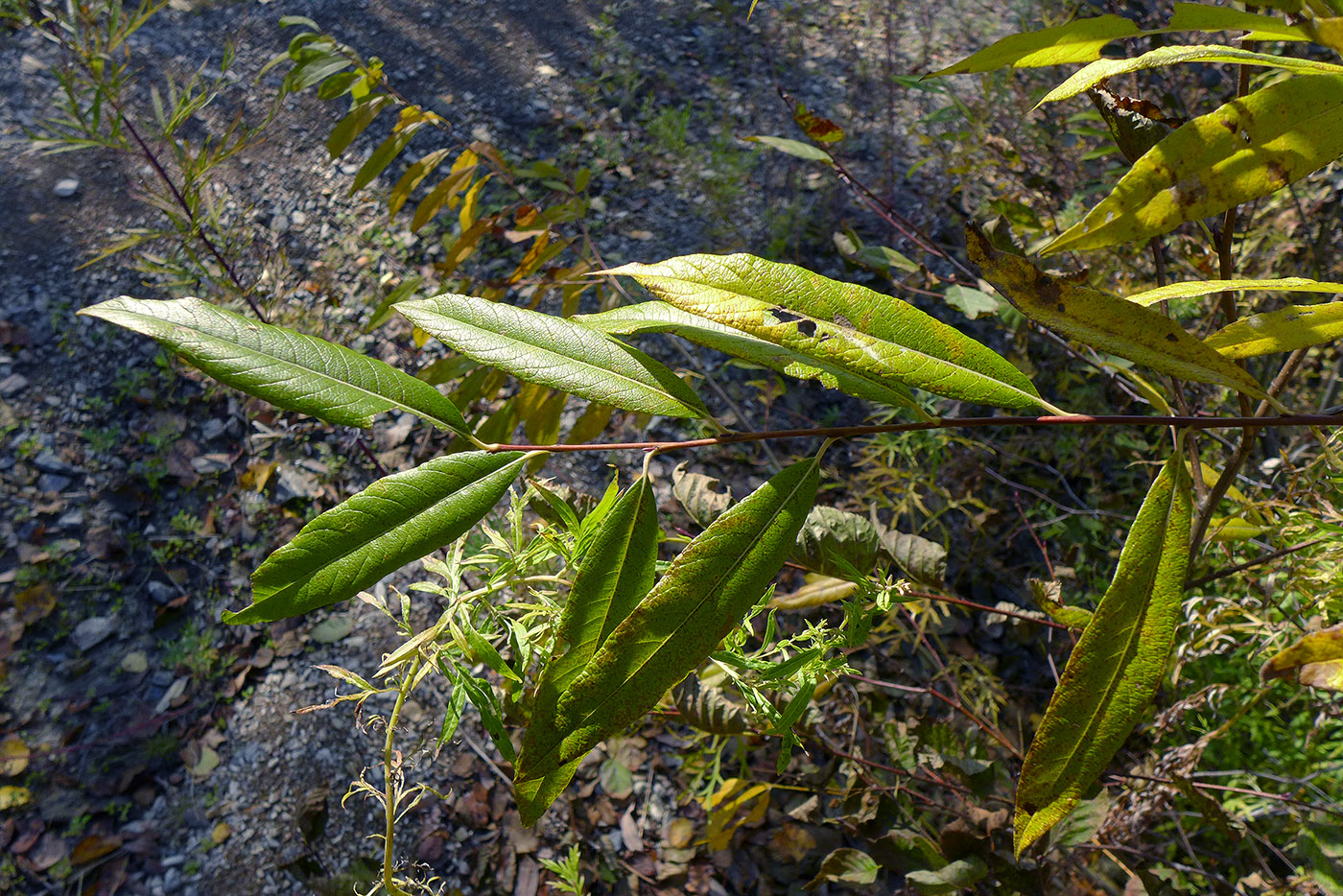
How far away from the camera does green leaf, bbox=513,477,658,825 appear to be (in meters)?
0.61

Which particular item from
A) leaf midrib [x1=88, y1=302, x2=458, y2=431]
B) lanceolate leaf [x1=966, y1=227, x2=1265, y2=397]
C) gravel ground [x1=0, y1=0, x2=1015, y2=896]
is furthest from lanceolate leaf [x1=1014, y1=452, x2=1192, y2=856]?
gravel ground [x1=0, y1=0, x2=1015, y2=896]

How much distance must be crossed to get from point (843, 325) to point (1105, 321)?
0.21 metres

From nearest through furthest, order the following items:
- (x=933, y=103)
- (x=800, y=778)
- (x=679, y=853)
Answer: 1. (x=800, y=778)
2. (x=679, y=853)
3. (x=933, y=103)

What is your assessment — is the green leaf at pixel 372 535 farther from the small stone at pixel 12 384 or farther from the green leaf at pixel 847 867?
the small stone at pixel 12 384

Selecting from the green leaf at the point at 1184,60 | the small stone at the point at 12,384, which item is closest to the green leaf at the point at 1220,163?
the green leaf at the point at 1184,60

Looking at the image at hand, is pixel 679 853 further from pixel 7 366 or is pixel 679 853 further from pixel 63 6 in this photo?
pixel 63 6

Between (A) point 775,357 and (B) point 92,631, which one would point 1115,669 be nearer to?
(A) point 775,357

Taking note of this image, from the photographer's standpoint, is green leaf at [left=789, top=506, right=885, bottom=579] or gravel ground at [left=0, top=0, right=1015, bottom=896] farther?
gravel ground at [left=0, top=0, right=1015, bottom=896]

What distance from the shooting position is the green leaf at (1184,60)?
0.56 m

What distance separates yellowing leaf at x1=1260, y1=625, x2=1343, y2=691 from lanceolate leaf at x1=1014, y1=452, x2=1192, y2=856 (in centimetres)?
10

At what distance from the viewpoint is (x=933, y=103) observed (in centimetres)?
331

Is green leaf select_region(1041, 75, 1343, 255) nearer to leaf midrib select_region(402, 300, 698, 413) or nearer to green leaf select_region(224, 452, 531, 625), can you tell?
leaf midrib select_region(402, 300, 698, 413)

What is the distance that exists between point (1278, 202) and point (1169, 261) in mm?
690

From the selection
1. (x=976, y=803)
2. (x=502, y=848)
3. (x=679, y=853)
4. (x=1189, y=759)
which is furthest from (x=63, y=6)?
(x=1189, y=759)
